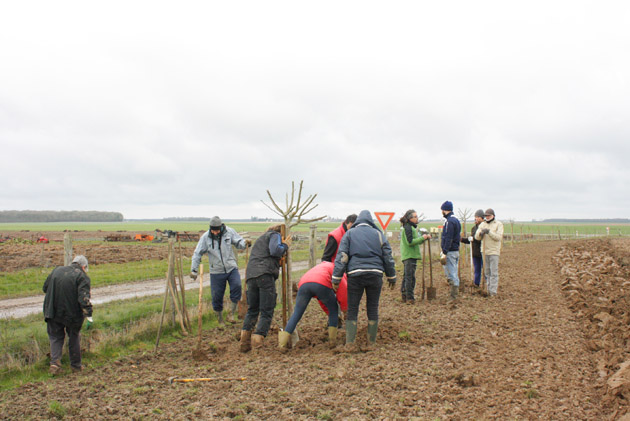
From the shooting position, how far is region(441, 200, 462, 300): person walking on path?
376 inches

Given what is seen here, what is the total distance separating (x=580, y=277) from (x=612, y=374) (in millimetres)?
8909

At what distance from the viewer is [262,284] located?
6629mm

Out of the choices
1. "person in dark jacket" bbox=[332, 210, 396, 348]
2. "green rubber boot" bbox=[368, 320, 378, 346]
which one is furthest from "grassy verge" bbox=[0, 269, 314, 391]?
"green rubber boot" bbox=[368, 320, 378, 346]

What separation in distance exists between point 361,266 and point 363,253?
0.18 m

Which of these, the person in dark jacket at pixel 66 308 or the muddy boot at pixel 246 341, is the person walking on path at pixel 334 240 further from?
the person in dark jacket at pixel 66 308

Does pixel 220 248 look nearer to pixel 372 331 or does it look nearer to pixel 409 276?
pixel 372 331

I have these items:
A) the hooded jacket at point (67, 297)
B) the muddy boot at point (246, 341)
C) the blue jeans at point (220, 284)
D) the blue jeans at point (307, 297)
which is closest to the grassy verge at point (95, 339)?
the blue jeans at point (220, 284)

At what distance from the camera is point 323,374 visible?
17.7ft

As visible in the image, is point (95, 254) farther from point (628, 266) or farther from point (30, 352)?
point (628, 266)

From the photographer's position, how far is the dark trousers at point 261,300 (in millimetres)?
6625

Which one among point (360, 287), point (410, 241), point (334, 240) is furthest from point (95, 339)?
point (410, 241)

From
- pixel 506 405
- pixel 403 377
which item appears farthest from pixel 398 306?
pixel 506 405

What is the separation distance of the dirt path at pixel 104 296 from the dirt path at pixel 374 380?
5.78m

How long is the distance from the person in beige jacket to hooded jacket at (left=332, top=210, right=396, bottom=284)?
181 inches
